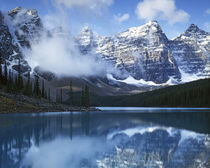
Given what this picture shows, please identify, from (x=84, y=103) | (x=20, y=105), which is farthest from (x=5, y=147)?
(x=84, y=103)

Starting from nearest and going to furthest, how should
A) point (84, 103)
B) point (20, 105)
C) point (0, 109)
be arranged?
point (0, 109)
point (20, 105)
point (84, 103)

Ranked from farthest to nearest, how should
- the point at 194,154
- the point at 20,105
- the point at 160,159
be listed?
the point at 20,105 → the point at 194,154 → the point at 160,159

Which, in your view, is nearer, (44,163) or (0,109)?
(44,163)

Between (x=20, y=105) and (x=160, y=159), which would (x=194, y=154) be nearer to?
(x=160, y=159)

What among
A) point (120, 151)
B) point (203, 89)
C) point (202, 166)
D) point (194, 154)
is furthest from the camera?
point (203, 89)

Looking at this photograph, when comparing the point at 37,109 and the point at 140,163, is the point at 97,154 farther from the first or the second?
the point at 37,109

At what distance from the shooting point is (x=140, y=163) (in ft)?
53.7

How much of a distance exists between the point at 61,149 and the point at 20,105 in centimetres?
6819

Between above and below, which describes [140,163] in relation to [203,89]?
below

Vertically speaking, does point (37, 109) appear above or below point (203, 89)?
below

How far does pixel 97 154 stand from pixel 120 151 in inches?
83.5

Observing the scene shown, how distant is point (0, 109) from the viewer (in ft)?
240

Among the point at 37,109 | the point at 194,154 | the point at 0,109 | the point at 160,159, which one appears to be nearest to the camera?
the point at 160,159

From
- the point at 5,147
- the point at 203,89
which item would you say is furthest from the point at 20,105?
the point at 203,89
